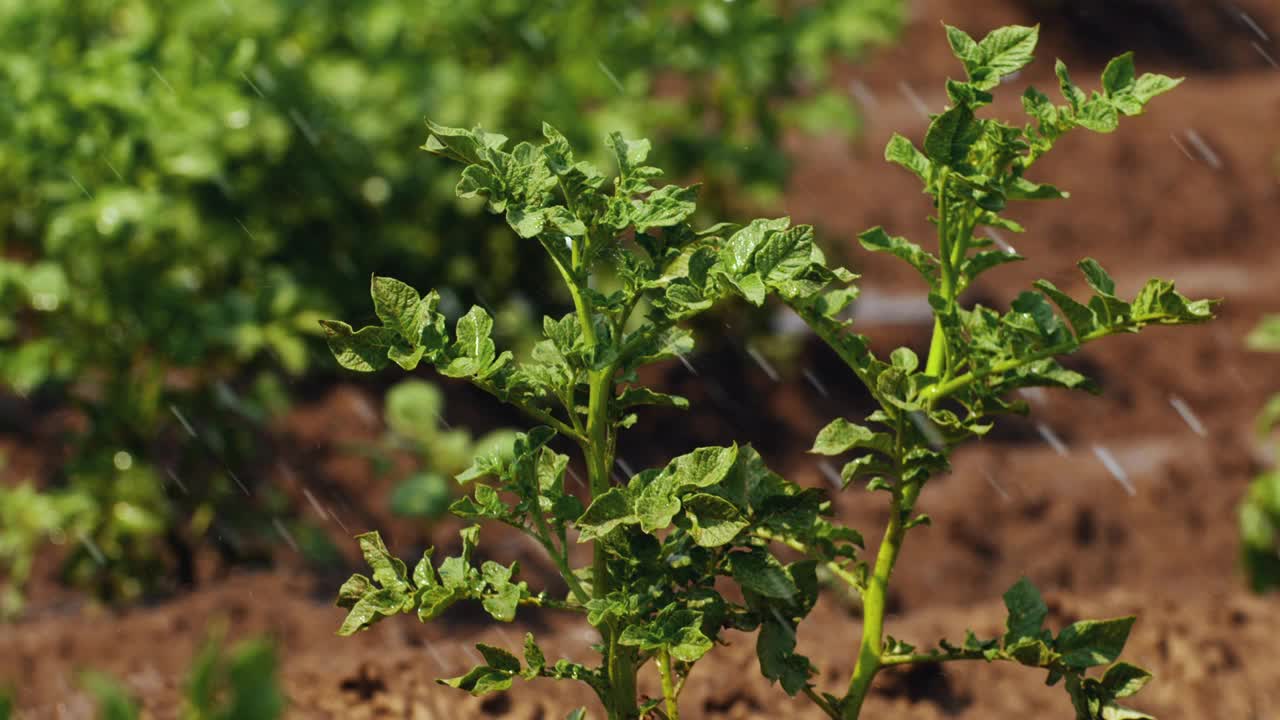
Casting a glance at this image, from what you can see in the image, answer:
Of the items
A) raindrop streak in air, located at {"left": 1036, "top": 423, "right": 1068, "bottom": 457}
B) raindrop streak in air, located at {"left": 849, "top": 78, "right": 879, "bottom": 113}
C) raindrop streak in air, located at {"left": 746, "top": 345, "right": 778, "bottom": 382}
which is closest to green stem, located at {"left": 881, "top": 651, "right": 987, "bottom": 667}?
raindrop streak in air, located at {"left": 1036, "top": 423, "right": 1068, "bottom": 457}

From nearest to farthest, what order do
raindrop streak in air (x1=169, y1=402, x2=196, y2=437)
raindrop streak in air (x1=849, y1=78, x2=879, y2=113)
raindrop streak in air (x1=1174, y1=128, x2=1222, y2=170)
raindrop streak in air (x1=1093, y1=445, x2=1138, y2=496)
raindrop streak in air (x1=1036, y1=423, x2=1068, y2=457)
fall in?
1. raindrop streak in air (x1=169, y1=402, x2=196, y2=437)
2. raindrop streak in air (x1=1093, y1=445, x2=1138, y2=496)
3. raindrop streak in air (x1=1036, y1=423, x2=1068, y2=457)
4. raindrop streak in air (x1=1174, y1=128, x2=1222, y2=170)
5. raindrop streak in air (x1=849, y1=78, x2=879, y2=113)

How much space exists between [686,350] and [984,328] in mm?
391

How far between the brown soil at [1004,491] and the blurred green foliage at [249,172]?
0.36 meters

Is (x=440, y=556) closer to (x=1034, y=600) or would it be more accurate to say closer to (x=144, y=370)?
(x=144, y=370)

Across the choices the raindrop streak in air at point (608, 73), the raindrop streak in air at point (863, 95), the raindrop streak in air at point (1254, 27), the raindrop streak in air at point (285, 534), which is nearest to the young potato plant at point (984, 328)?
the raindrop streak in air at point (285, 534)

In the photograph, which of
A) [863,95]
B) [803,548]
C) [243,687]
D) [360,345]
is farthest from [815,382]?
[243,687]

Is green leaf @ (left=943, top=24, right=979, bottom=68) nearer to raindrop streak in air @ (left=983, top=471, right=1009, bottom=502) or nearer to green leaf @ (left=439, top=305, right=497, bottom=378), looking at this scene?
green leaf @ (left=439, top=305, right=497, bottom=378)

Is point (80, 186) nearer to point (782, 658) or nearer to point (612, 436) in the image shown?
point (612, 436)

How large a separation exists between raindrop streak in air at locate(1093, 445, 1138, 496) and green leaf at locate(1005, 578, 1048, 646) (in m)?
2.86

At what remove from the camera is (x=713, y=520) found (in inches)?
63.2

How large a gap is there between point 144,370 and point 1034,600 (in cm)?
281

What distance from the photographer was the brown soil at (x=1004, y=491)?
257cm

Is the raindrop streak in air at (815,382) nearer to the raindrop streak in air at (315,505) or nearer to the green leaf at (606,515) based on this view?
the raindrop streak in air at (315,505)

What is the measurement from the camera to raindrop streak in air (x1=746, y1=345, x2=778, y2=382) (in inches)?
201
